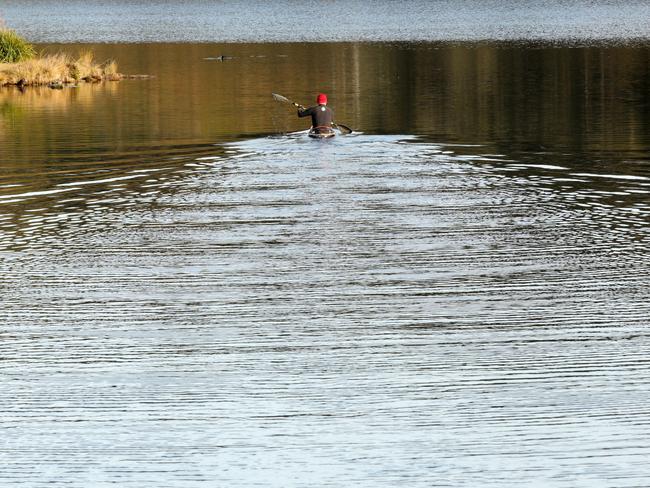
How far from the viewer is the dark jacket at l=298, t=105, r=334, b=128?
30.7m

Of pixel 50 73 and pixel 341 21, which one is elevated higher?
pixel 341 21

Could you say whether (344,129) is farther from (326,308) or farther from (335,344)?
(335,344)

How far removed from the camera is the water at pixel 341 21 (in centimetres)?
8781

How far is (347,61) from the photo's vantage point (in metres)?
63.8

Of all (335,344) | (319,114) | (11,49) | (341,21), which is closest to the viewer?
(335,344)

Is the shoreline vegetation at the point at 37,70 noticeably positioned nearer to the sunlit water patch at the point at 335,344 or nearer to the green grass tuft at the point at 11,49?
the green grass tuft at the point at 11,49

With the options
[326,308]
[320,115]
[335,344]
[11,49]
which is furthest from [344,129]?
[11,49]

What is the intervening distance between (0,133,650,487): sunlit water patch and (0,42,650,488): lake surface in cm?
4

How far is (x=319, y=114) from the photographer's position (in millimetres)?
30875

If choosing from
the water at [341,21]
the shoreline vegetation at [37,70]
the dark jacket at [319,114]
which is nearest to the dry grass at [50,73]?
the shoreline vegetation at [37,70]

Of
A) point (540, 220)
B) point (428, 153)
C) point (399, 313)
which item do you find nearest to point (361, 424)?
point (399, 313)

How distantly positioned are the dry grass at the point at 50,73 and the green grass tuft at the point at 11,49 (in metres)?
0.58

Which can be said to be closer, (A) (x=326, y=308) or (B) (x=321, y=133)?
(A) (x=326, y=308)

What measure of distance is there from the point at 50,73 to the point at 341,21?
61.7 m
